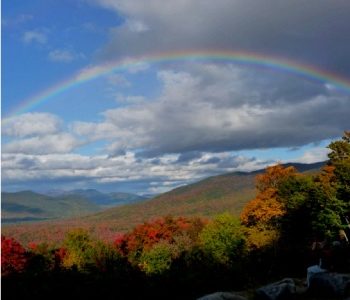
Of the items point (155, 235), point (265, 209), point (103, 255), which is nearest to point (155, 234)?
point (155, 235)

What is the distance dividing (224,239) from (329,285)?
1996 inches

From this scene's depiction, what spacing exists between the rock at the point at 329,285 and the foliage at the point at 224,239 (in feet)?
153

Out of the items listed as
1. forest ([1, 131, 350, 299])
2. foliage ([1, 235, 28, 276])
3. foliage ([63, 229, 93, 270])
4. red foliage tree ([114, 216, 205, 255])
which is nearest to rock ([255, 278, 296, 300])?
forest ([1, 131, 350, 299])

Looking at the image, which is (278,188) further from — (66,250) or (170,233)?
(66,250)

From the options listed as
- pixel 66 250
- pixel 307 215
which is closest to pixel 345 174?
pixel 307 215

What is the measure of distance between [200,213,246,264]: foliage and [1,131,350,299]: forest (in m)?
0.15

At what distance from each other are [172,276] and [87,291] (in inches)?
174

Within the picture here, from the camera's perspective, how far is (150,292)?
74.5ft

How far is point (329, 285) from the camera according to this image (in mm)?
20047

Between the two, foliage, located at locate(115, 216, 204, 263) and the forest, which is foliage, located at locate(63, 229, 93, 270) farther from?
foliage, located at locate(115, 216, 204, 263)

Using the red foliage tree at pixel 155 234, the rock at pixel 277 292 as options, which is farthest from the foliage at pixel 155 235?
the rock at pixel 277 292

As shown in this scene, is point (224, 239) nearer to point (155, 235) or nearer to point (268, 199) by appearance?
point (268, 199)

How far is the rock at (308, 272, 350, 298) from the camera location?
64.8 ft

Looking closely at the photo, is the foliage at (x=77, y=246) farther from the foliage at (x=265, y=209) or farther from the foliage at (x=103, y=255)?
the foliage at (x=265, y=209)
